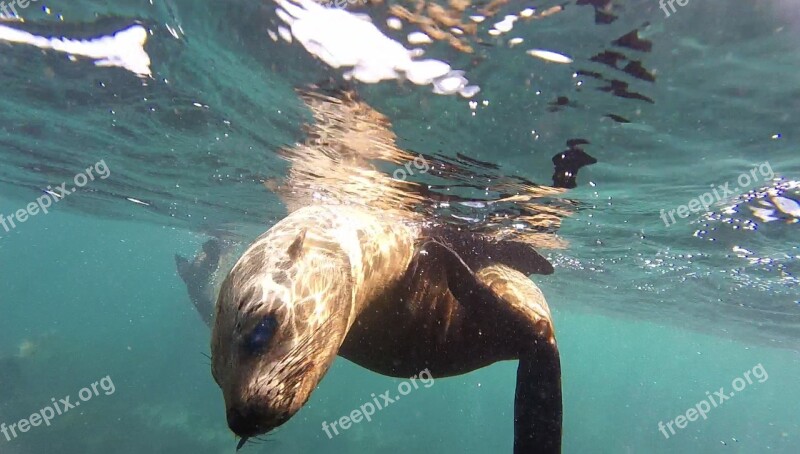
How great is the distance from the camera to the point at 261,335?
250cm

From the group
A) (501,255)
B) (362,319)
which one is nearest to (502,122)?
(501,255)

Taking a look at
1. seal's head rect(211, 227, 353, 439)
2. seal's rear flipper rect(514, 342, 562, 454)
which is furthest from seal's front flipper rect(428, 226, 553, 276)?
seal's head rect(211, 227, 353, 439)

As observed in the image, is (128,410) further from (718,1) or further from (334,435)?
(718,1)

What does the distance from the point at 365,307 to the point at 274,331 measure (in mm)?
1920

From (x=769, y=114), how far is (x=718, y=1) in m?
2.56

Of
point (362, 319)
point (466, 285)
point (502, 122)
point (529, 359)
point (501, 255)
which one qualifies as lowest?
point (362, 319)

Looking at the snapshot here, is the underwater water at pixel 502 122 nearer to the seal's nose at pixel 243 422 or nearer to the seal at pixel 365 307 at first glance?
the seal at pixel 365 307

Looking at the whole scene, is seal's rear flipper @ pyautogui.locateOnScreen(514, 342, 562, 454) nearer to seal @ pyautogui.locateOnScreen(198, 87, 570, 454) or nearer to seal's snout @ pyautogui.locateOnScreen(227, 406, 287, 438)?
seal @ pyautogui.locateOnScreen(198, 87, 570, 454)

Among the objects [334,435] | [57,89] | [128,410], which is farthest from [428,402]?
[57,89]

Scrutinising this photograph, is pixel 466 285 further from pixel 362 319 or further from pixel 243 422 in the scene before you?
pixel 243 422

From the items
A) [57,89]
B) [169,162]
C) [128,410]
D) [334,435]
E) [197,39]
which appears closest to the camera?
[197,39]

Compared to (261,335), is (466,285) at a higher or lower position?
higher

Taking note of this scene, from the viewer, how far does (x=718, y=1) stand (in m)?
4.52

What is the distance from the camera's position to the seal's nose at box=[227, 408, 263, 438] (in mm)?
2305
